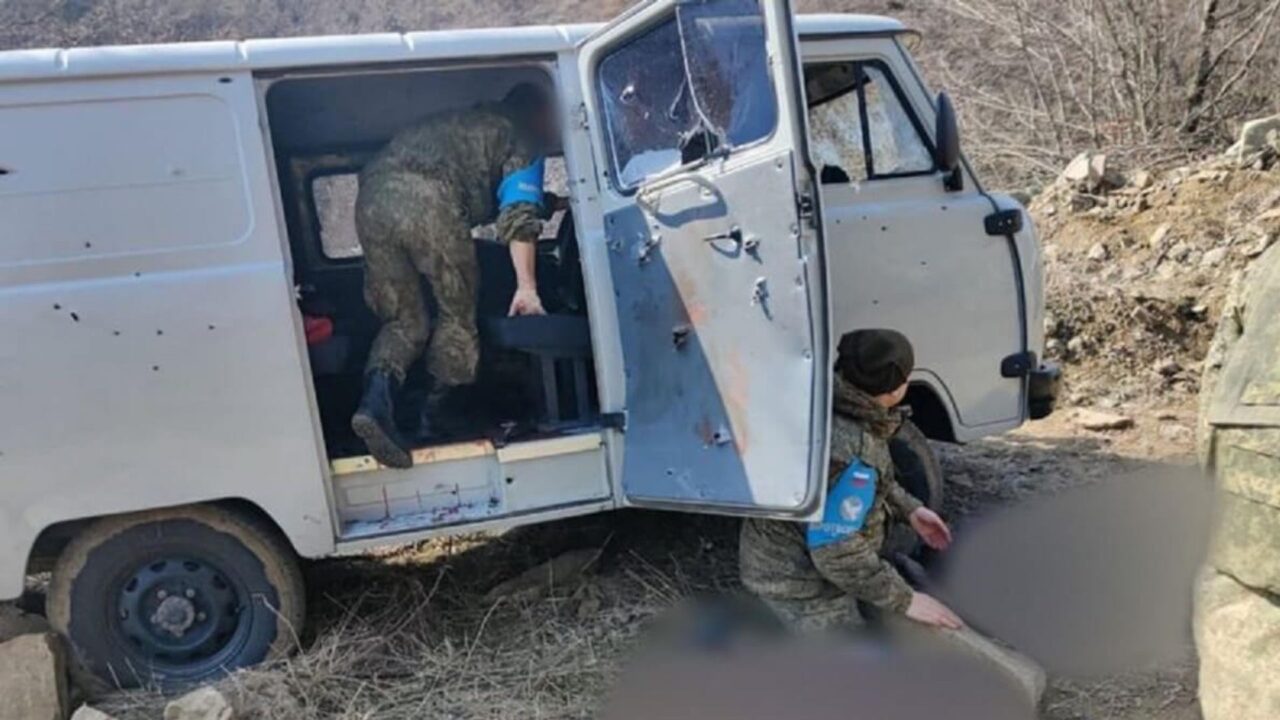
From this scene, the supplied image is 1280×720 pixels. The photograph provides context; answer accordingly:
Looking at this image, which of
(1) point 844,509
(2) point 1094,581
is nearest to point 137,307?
(1) point 844,509

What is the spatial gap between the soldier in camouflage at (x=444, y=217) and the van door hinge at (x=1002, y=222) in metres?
1.88

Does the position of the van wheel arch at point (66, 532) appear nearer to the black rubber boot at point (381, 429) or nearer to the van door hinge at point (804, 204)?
the black rubber boot at point (381, 429)

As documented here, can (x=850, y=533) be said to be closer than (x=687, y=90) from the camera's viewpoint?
Yes

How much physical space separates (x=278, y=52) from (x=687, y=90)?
4.66 feet

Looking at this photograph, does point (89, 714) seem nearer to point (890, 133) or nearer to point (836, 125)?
point (836, 125)

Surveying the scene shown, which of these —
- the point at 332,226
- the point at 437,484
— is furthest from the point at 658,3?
the point at 332,226

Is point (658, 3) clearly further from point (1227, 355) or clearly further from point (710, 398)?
point (1227, 355)

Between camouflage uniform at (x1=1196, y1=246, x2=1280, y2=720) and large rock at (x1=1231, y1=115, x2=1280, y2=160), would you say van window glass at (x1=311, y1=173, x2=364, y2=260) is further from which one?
large rock at (x1=1231, y1=115, x2=1280, y2=160)

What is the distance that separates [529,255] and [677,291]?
2.15 ft

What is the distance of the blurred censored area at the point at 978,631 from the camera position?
318 centimetres

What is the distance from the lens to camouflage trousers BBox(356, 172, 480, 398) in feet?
13.1

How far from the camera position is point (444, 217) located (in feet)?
13.1

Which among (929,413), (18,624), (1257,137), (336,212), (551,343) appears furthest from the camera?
(1257,137)

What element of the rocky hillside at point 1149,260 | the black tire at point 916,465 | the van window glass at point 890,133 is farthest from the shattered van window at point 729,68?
the rocky hillside at point 1149,260
